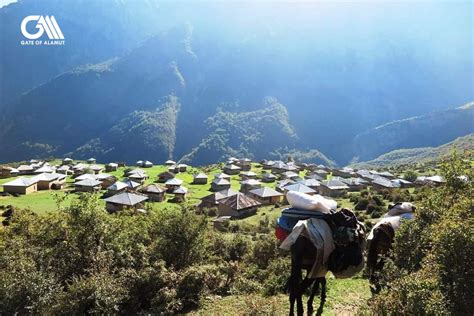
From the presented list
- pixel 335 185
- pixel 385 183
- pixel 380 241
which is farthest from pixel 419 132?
pixel 380 241

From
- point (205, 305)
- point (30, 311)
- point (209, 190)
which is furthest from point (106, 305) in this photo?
point (209, 190)

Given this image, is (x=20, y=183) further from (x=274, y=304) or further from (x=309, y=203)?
(x=309, y=203)

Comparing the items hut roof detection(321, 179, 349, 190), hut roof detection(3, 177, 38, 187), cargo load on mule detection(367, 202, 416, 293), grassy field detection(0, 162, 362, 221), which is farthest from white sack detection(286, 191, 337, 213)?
hut roof detection(3, 177, 38, 187)

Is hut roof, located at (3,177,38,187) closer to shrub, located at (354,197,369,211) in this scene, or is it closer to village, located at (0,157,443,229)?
village, located at (0,157,443,229)

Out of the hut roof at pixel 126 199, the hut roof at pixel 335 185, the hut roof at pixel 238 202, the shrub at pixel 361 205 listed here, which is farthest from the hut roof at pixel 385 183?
the hut roof at pixel 126 199

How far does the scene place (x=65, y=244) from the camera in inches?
378

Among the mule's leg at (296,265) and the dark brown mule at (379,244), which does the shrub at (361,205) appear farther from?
the mule's leg at (296,265)

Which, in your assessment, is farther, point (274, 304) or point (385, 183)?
point (385, 183)

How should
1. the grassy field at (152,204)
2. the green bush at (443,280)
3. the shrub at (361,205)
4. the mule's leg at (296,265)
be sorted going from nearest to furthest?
the green bush at (443,280) < the mule's leg at (296,265) < the shrub at (361,205) < the grassy field at (152,204)

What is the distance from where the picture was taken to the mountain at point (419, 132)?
171250 millimetres

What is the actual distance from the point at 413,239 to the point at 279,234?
2.94m

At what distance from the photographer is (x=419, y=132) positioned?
182750mm

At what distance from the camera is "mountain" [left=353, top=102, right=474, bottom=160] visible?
171250 millimetres

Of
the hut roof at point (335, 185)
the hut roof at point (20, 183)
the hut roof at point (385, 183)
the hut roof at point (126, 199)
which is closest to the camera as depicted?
the hut roof at point (126, 199)
